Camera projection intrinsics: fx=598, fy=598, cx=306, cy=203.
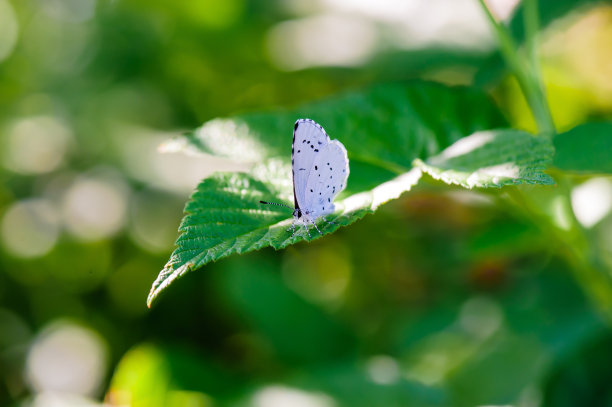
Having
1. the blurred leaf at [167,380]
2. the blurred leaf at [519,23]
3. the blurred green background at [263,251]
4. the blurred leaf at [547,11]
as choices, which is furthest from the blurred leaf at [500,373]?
the blurred leaf at [547,11]

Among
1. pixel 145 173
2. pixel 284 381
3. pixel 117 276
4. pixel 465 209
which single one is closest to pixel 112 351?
pixel 117 276

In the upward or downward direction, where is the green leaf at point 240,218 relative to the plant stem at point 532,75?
downward

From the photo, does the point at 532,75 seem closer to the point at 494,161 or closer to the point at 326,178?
the point at 494,161

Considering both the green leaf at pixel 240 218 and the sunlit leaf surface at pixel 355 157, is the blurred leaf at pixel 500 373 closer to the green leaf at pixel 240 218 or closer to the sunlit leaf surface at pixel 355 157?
→ the sunlit leaf surface at pixel 355 157

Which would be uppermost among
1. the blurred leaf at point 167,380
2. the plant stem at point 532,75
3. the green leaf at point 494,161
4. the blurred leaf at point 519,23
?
the blurred leaf at point 519,23

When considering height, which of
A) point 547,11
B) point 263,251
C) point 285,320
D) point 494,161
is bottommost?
point 494,161

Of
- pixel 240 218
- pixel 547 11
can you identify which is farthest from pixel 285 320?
pixel 547 11

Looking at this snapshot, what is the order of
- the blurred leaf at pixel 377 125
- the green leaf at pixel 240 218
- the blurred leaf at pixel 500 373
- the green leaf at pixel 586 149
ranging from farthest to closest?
the blurred leaf at pixel 500 373
the blurred leaf at pixel 377 125
the green leaf at pixel 586 149
the green leaf at pixel 240 218
